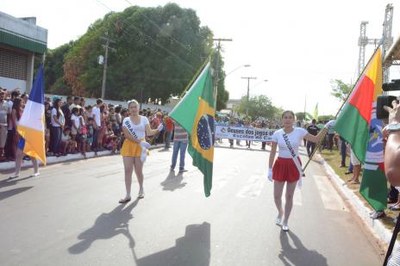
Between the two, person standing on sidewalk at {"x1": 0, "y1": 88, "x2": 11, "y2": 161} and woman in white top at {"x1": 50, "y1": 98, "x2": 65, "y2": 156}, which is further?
woman in white top at {"x1": 50, "y1": 98, "x2": 65, "y2": 156}

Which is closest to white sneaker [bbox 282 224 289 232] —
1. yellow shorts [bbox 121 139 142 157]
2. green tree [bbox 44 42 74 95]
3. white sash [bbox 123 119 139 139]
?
yellow shorts [bbox 121 139 142 157]

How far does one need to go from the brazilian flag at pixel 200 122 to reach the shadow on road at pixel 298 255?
6.60ft

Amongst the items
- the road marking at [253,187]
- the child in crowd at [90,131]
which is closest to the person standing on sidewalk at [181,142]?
the road marking at [253,187]

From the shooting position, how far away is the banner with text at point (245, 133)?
3011 centimetres

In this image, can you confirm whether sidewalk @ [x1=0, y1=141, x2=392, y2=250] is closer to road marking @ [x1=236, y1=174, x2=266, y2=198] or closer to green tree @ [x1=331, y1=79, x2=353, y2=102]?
road marking @ [x1=236, y1=174, x2=266, y2=198]

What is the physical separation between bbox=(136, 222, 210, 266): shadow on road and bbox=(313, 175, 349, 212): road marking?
13.6 ft

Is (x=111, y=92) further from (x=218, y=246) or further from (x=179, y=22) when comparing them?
(x=218, y=246)

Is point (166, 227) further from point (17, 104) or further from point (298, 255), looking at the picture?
point (17, 104)

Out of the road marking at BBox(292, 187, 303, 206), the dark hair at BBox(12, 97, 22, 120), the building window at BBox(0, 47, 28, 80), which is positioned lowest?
the road marking at BBox(292, 187, 303, 206)

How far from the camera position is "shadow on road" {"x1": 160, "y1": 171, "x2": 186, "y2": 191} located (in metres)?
10.7

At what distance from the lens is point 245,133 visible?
3055cm

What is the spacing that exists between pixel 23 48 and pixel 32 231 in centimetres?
1673

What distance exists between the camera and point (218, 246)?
605 cm

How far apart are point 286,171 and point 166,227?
2036 mm
